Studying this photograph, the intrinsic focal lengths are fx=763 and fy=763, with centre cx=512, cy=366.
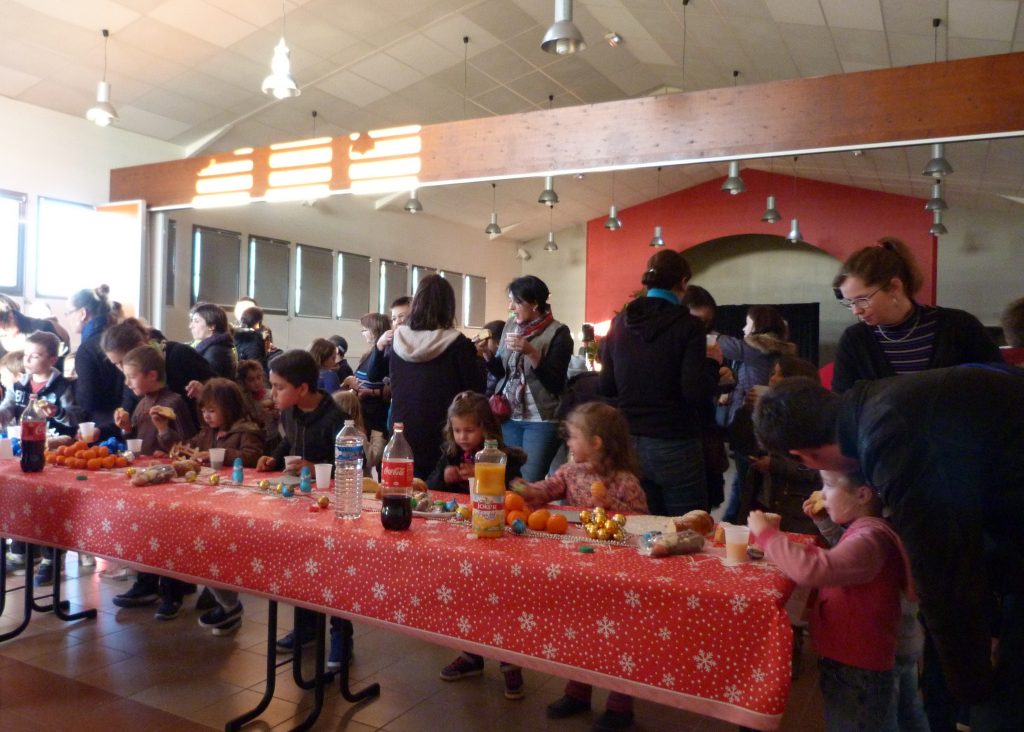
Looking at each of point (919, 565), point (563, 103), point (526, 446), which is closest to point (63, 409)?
point (526, 446)

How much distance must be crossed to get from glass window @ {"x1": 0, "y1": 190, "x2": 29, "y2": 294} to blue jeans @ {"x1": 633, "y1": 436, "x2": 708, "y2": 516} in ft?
19.9

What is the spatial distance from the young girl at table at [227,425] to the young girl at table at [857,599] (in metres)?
2.20

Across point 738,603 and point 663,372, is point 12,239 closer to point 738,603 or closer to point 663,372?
point 663,372

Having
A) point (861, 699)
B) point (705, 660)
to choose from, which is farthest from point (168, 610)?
point (861, 699)

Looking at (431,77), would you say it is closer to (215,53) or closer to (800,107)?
(215,53)

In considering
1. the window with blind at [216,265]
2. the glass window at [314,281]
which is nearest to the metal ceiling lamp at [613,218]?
the glass window at [314,281]

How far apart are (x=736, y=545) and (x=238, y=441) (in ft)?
7.13

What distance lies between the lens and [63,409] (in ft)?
13.0

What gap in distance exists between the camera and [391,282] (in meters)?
11.1

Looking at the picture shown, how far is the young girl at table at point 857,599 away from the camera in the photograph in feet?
4.99

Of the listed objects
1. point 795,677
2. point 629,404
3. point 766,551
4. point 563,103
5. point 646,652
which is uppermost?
point 563,103

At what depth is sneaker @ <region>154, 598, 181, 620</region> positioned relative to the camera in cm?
329

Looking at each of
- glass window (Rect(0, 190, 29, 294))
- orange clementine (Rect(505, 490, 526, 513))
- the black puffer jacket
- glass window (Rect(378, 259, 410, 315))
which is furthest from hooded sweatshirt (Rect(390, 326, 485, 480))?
glass window (Rect(378, 259, 410, 315))

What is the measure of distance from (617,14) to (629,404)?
584 cm
